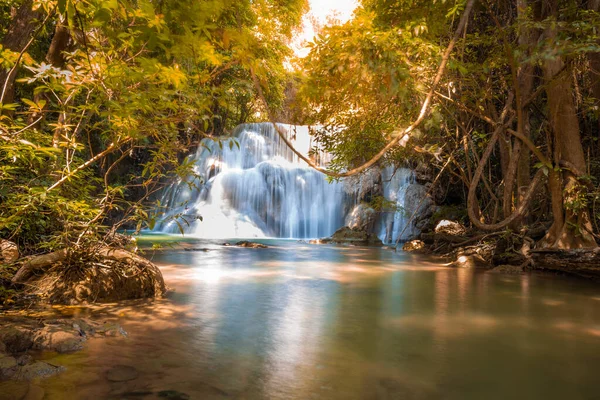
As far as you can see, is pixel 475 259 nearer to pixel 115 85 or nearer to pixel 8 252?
pixel 115 85

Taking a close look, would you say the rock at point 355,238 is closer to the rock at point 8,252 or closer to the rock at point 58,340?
the rock at point 8,252

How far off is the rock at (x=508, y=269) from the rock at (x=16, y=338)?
307 inches

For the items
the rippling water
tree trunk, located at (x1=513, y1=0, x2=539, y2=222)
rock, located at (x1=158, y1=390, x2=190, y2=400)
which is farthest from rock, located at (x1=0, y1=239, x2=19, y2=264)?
tree trunk, located at (x1=513, y1=0, x2=539, y2=222)

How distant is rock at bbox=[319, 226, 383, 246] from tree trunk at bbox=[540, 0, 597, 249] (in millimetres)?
8211

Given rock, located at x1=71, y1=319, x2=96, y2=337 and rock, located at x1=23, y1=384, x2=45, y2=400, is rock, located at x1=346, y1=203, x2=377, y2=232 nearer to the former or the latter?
rock, located at x1=71, y1=319, x2=96, y2=337

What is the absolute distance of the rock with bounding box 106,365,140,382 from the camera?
105 inches

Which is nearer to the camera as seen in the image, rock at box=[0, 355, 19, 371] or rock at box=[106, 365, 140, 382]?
rock at box=[0, 355, 19, 371]

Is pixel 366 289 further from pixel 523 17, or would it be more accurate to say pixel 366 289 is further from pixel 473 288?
pixel 523 17

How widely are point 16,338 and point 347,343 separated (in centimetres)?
242

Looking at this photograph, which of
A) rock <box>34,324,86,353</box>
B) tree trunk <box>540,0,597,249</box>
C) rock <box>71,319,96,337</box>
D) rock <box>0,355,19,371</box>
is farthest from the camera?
tree trunk <box>540,0,597,249</box>

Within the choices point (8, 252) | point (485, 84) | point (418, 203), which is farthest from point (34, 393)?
point (418, 203)

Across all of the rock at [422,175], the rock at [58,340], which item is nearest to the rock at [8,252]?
the rock at [58,340]

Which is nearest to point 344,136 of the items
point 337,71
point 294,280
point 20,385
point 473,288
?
point 294,280

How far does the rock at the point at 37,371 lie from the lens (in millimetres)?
2520
